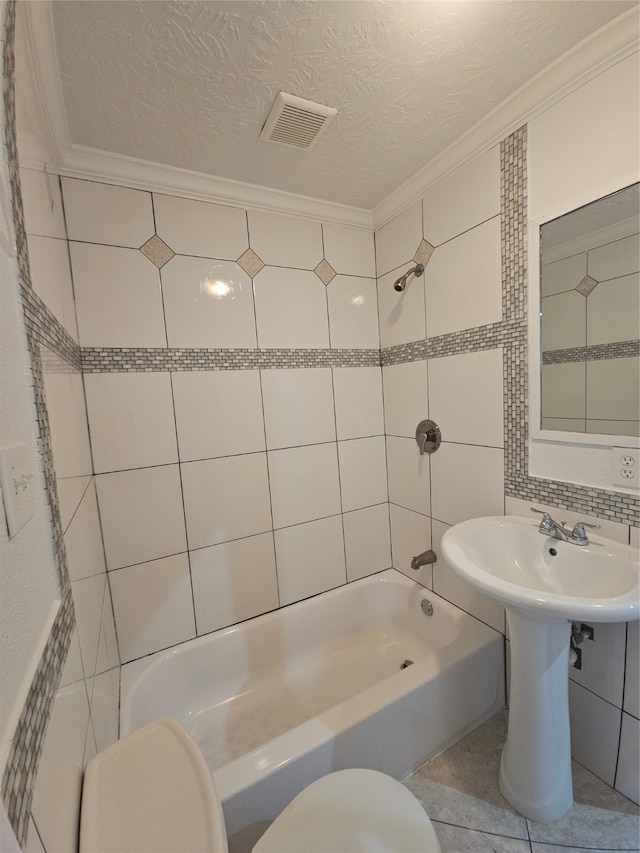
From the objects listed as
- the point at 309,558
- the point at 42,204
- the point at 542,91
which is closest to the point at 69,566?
Answer: the point at 42,204

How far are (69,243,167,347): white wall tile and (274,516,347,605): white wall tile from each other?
41.9 inches

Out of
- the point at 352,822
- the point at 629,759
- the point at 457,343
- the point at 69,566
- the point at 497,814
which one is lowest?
the point at 497,814

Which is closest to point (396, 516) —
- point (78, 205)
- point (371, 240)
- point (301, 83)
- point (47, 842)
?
point (371, 240)

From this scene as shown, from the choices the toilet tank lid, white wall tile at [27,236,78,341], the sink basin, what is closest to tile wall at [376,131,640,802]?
the sink basin

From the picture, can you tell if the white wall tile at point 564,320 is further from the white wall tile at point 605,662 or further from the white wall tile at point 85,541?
the white wall tile at point 85,541

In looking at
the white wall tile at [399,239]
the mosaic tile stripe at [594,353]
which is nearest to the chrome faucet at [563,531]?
the mosaic tile stripe at [594,353]

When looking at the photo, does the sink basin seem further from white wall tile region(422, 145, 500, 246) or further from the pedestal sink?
white wall tile region(422, 145, 500, 246)

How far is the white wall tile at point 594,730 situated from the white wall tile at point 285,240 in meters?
2.00

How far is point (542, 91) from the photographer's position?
1065mm

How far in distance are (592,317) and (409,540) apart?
4.16ft

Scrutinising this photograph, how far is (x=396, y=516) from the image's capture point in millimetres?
1921

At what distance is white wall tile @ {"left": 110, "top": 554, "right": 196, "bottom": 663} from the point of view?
140cm

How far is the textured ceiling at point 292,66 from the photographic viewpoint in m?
0.84

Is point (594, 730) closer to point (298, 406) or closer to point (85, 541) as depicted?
point (298, 406)
